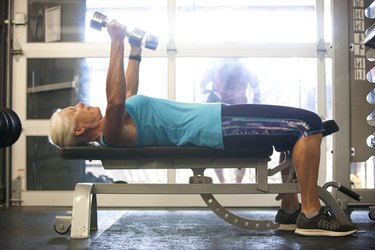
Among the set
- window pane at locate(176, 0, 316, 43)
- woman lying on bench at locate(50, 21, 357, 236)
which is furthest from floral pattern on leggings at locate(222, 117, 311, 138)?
window pane at locate(176, 0, 316, 43)

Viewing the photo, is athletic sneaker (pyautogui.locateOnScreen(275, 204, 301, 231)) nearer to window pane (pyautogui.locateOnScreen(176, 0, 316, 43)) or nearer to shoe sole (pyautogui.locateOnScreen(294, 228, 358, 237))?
shoe sole (pyautogui.locateOnScreen(294, 228, 358, 237))

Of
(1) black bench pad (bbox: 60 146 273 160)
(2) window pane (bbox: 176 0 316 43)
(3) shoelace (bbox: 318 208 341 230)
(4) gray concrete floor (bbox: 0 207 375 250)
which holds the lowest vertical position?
(4) gray concrete floor (bbox: 0 207 375 250)

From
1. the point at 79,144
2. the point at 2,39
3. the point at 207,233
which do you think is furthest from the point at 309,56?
the point at 2,39

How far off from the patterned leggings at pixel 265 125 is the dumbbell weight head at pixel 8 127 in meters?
0.94

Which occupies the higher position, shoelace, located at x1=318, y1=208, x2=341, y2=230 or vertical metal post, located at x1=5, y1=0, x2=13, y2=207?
vertical metal post, located at x1=5, y1=0, x2=13, y2=207

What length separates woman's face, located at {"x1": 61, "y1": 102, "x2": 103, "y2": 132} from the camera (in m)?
1.97

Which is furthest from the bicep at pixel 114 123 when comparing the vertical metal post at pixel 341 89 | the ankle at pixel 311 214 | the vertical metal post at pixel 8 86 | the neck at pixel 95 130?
the vertical metal post at pixel 8 86

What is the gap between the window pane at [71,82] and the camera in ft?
11.6

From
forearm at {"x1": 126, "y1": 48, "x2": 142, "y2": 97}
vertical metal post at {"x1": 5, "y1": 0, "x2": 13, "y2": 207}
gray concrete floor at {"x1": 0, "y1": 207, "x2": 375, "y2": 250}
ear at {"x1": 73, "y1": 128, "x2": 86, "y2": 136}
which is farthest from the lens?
vertical metal post at {"x1": 5, "y1": 0, "x2": 13, "y2": 207}

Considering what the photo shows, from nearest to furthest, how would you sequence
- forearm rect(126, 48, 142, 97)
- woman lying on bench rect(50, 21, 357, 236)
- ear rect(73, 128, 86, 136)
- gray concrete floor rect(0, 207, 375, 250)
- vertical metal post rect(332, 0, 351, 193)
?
gray concrete floor rect(0, 207, 375, 250) < woman lying on bench rect(50, 21, 357, 236) < ear rect(73, 128, 86, 136) < forearm rect(126, 48, 142, 97) < vertical metal post rect(332, 0, 351, 193)

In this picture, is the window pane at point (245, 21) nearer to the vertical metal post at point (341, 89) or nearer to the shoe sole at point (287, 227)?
the vertical metal post at point (341, 89)

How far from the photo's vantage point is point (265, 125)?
1909mm

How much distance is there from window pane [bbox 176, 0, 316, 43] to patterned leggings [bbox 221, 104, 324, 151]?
67.9 inches

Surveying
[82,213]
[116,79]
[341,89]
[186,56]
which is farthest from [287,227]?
[186,56]
